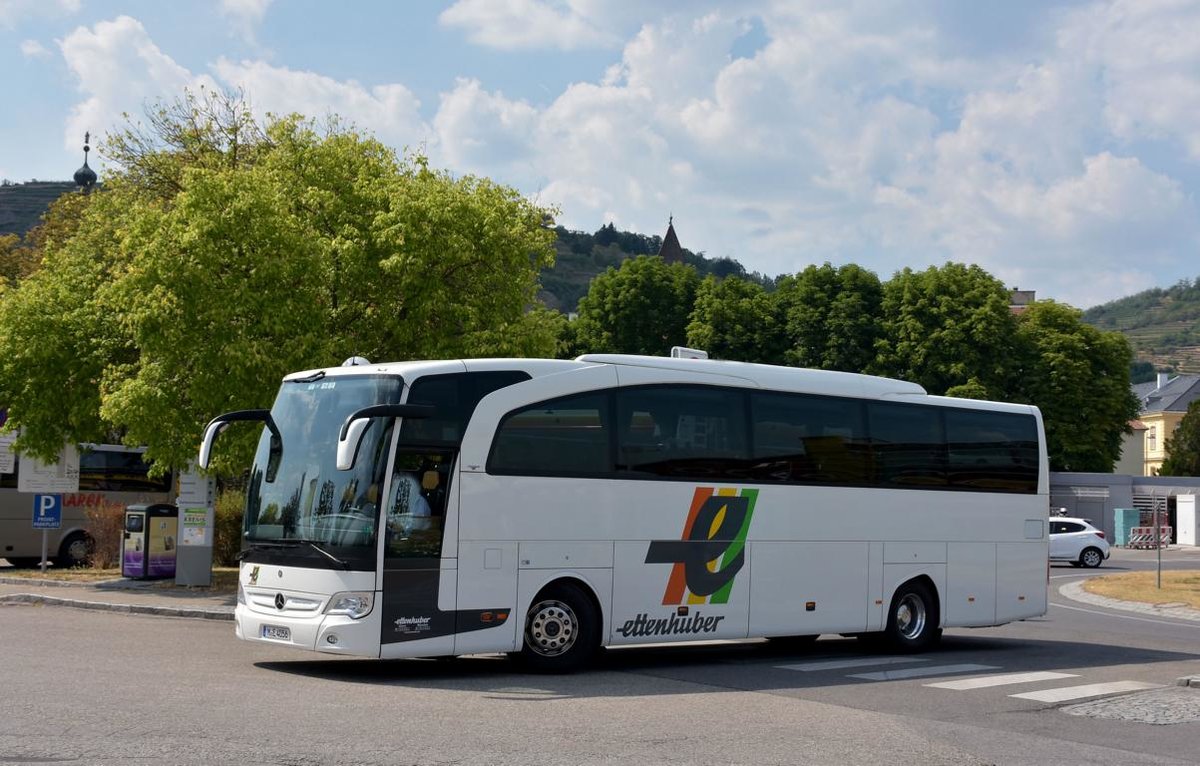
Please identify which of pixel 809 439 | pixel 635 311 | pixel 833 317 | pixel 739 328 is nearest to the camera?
pixel 809 439

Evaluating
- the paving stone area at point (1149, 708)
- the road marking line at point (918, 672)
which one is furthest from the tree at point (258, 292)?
the paving stone area at point (1149, 708)

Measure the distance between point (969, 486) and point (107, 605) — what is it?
1375cm

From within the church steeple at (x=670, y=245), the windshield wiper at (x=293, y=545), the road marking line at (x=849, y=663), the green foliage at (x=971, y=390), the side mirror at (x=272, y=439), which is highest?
the church steeple at (x=670, y=245)

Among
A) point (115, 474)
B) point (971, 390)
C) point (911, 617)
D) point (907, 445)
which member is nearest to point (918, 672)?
point (911, 617)

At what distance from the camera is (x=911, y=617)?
18375 millimetres

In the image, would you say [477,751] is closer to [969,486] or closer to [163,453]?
[969,486]

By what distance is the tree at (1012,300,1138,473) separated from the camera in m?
71.2

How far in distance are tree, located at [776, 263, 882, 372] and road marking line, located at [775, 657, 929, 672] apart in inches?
2147

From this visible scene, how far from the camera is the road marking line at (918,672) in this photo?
15.0 meters

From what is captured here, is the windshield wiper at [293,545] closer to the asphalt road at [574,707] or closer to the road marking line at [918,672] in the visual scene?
the asphalt road at [574,707]

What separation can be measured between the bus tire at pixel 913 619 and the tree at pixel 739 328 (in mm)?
54308

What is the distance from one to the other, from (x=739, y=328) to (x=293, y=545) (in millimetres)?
61074

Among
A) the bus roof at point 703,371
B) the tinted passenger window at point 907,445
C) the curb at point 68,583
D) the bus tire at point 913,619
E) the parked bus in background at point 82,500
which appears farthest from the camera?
the parked bus in background at point 82,500

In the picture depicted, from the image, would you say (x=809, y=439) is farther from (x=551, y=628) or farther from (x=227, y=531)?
(x=227, y=531)
